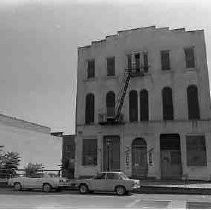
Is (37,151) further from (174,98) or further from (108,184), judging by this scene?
(108,184)

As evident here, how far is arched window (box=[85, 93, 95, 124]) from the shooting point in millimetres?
32812

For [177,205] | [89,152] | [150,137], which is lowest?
[177,205]

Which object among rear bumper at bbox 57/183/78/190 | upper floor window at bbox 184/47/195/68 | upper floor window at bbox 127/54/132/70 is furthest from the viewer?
upper floor window at bbox 127/54/132/70

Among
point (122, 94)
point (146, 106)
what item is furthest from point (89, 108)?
point (146, 106)

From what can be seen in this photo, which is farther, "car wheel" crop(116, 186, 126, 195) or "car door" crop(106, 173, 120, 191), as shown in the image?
"car door" crop(106, 173, 120, 191)

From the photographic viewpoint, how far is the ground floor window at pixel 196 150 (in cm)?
2877

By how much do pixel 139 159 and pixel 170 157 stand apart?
2792 mm

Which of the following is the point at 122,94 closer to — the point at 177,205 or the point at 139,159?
the point at 139,159

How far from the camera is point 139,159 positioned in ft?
100

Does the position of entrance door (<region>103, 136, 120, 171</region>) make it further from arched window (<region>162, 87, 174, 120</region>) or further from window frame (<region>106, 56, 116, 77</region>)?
window frame (<region>106, 56, 116, 77</region>)

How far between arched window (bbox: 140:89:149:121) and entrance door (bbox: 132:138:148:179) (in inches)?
80.7

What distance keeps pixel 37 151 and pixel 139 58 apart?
2975 cm

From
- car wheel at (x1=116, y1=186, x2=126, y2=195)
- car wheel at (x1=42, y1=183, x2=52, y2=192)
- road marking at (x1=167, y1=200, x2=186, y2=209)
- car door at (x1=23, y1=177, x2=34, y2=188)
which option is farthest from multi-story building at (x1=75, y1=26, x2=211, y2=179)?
road marking at (x1=167, y1=200, x2=186, y2=209)

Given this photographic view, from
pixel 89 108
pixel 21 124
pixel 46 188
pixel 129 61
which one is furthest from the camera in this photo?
pixel 21 124
